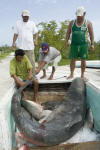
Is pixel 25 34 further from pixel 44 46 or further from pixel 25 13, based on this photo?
pixel 44 46

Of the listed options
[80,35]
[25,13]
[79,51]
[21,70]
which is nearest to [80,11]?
[80,35]

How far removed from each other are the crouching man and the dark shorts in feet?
3.46

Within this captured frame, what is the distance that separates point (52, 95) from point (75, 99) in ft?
2.87

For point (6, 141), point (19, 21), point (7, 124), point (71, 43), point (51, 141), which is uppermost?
point (19, 21)

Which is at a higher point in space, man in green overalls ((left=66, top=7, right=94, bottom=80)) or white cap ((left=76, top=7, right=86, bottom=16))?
white cap ((left=76, top=7, right=86, bottom=16))

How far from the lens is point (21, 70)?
454 centimetres

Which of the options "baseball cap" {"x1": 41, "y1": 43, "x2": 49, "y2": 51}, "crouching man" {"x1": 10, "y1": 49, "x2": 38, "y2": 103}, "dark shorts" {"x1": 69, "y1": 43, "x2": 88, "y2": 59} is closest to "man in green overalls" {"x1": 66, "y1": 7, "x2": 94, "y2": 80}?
"dark shorts" {"x1": 69, "y1": 43, "x2": 88, "y2": 59}

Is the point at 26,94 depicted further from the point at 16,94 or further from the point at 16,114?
the point at 16,114

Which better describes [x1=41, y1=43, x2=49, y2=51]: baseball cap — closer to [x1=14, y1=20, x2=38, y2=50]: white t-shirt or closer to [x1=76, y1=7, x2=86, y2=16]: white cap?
[x1=14, y1=20, x2=38, y2=50]: white t-shirt

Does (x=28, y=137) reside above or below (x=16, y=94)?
below

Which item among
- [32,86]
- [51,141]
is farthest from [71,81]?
[51,141]

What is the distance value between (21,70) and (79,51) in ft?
4.35

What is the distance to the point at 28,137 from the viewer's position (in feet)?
9.59

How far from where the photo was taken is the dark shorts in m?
4.83
